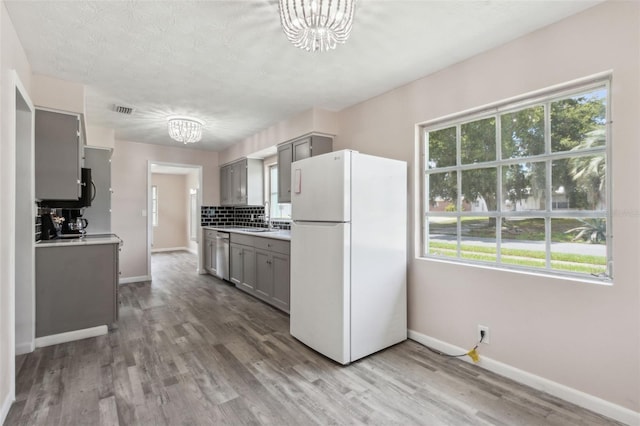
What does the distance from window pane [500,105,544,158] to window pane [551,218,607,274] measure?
54 cm

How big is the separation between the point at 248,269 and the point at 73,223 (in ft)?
7.59

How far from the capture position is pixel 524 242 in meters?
2.28

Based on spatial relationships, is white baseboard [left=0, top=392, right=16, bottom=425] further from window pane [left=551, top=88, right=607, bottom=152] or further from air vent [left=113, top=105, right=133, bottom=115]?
window pane [left=551, top=88, right=607, bottom=152]

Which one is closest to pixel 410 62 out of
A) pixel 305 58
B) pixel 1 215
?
pixel 305 58

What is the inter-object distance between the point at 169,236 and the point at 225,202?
4.24 metres

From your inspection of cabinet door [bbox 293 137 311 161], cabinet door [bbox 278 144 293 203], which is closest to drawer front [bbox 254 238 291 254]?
cabinet door [bbox 278 144 293 203]

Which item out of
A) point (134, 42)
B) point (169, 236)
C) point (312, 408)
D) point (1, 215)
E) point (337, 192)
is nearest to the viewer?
point (1, 215)

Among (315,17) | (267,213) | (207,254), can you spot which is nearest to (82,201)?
(207,254)

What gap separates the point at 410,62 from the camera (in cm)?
256

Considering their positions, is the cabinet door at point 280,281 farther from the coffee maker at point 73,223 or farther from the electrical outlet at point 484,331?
the coffee maker at point 73,223

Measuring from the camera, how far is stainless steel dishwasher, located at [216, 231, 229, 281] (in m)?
5.09

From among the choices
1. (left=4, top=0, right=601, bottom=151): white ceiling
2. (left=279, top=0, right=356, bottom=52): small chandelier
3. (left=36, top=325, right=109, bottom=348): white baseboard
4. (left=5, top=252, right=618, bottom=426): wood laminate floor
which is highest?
(left=4, top=0, right=601, bottom=151): white ceiling

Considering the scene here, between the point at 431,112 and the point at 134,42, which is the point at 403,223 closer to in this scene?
the point at 431,112

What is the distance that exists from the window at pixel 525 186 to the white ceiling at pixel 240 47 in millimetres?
572
